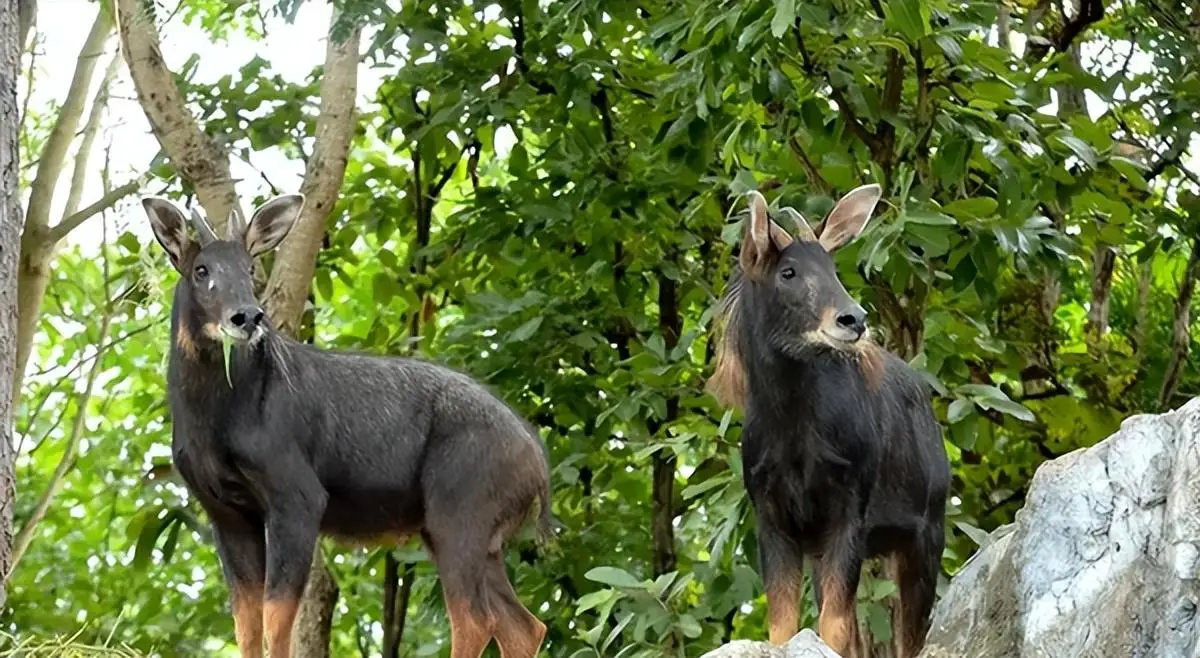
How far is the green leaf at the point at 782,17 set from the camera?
5.95 metres

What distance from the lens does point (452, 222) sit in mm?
9172

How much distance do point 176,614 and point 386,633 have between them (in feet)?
4.58

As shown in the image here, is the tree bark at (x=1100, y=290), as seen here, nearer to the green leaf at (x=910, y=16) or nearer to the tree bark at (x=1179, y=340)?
the tree bark at (x=1179, y=340)

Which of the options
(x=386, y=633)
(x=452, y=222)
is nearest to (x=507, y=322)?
(x=452, y=222)

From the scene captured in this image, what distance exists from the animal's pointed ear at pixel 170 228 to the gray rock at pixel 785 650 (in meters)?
2.27

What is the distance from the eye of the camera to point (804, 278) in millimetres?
5531

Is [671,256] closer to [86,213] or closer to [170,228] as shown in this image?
[86,213]

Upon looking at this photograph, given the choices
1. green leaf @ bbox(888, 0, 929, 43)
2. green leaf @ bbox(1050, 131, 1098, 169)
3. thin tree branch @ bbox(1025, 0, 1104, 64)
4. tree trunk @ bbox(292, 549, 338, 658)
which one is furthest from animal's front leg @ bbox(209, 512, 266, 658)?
thin tree branch @ bbox(1025, 0, 1104, 64)

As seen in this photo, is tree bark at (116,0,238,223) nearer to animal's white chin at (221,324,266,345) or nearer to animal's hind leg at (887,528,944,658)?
animal's white chin at (221,324,266,345)

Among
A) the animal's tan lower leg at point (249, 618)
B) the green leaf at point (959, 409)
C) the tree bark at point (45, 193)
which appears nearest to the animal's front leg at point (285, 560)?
the animal's tan lower leg at point (249, 618)

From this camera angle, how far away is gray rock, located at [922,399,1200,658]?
4238 mm

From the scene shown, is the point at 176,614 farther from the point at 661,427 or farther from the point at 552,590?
the point at 661,427

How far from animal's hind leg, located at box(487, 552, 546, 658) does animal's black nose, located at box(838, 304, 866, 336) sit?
1554 millimetres

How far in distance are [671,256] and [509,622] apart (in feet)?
11.4
